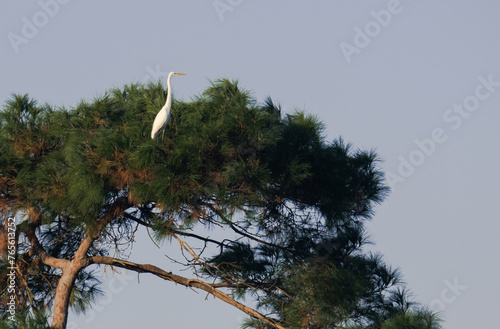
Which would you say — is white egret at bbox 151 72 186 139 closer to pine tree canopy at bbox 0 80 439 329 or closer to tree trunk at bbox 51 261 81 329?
pine tree canopy at bbox 0 80 439 329

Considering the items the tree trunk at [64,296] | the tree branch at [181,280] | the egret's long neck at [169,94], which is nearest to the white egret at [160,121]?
the egret's long neck at [169,94]

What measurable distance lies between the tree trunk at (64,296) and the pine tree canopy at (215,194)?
0.07 meters

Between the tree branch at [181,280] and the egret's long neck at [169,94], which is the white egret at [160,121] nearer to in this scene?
the egret's long neck at [169,94]

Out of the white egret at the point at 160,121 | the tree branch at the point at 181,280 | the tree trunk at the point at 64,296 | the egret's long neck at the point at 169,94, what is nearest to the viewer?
the white egret at the point at 160,121

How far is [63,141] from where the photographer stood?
21.4ft

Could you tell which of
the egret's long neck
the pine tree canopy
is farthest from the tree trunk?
the egret's long neck

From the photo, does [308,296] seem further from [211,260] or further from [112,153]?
[112,153]

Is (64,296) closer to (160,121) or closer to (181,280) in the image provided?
(181,280)

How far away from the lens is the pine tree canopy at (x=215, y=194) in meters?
6.02

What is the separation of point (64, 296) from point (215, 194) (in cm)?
149

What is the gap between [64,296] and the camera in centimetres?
659

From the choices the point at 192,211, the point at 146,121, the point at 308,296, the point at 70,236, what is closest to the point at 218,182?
the point at 192,211

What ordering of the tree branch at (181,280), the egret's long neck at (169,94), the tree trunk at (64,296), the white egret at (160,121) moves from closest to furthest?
the white egret at (160,121)
the egret's long neck at (169,94)
the tree branch at (181,280)
the tree trunk at (64,296)

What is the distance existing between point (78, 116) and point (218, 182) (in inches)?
47.1
